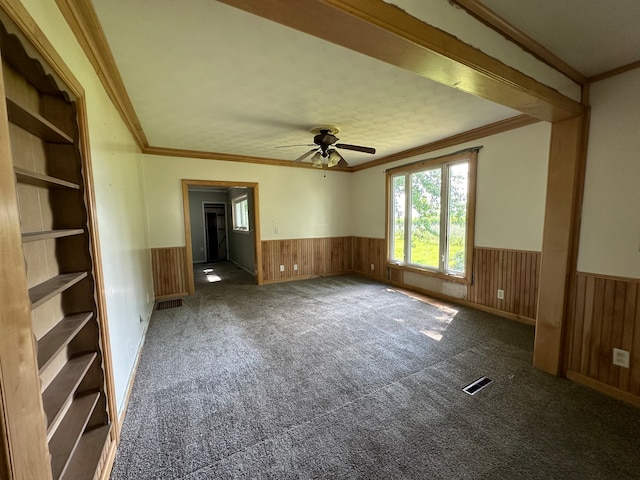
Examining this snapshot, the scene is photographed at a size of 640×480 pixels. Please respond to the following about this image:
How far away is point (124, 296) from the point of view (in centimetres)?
217

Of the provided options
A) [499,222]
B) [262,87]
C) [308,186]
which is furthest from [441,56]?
[308,186]

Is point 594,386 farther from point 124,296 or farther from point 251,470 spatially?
point 124,296

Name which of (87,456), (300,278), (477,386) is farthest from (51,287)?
(300,278)

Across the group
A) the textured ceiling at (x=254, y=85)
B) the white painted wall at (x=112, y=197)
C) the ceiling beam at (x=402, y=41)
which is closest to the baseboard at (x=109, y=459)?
the white painted wall at (x=112, y=197)

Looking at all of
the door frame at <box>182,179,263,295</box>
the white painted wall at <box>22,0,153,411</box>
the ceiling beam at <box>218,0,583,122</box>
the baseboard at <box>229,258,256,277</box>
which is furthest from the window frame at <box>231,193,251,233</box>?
the ceiling beam at <box>218,0,583,122</box>

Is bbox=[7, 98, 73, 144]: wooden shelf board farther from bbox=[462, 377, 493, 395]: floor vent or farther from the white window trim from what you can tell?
the white window trim

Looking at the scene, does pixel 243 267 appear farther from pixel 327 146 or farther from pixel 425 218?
pixel 425 218

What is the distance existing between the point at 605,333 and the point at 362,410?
1936 millimetres

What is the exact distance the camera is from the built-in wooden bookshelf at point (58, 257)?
3.42 feet

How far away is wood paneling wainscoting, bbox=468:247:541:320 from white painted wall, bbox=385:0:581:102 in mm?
1921

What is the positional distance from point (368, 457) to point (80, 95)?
251 cm

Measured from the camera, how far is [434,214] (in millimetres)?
4262

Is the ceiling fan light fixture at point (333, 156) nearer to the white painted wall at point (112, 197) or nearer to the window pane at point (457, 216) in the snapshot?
the window pane at point (457, 216)

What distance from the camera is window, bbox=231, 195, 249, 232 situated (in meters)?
6.78
